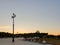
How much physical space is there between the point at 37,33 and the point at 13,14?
100 meters

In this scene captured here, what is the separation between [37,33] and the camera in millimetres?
164875

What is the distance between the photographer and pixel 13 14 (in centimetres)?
6531

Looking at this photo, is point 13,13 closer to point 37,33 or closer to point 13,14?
point 13,14

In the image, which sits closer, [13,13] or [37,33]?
[13,13]

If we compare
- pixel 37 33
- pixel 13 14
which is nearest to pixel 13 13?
pixel 13 14

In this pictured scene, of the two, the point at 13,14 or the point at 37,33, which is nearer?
the point at 13,14

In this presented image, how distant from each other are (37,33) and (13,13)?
100430 mm

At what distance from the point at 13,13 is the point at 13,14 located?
0.91 ft

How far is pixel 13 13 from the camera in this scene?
6538 cm
